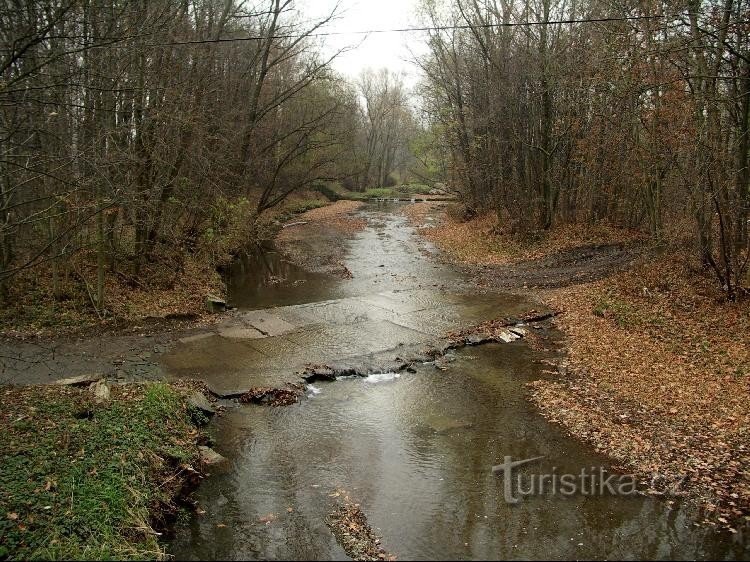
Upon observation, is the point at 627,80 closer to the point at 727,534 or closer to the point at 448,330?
the point at 448,330

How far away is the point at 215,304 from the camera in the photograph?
1373cm

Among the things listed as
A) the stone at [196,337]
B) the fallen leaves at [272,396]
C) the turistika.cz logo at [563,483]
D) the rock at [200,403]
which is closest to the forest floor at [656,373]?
the turistika.cz logo at [563,483]

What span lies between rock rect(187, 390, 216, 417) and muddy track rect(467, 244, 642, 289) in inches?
404

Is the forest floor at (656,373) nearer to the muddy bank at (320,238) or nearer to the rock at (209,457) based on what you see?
the rock at (209,457)

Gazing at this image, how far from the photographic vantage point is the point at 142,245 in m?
13.6

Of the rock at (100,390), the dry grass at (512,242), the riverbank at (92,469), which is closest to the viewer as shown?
the riverbank at (92,469)

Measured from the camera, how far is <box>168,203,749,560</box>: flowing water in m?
5.12

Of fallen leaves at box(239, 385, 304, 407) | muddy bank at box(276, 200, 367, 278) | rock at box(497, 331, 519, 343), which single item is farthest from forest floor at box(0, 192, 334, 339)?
rock at box(497, 331, 519, 343)

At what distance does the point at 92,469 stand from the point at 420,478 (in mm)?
3528

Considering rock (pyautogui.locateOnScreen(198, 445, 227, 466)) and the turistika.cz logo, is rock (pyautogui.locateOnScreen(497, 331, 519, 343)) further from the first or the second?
rock (pyautogui.locateOnScreen(198, 445, 227, 466))

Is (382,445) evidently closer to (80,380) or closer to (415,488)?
(415,488)

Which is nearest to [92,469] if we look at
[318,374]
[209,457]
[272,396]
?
[209,457]

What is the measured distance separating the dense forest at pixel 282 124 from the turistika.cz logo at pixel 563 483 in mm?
5342

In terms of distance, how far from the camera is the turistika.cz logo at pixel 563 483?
19.7ft
